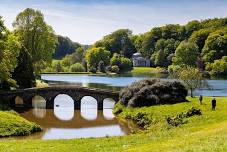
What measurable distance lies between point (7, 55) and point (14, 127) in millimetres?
28628

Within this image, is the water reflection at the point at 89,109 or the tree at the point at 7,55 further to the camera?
the tree at the point at 7,55

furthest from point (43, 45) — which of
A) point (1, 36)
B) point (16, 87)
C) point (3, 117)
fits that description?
point (3, 117)

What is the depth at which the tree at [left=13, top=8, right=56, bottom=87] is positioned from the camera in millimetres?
119225

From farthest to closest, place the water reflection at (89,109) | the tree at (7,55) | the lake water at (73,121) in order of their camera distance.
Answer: the tree at (7,55) → the water reflection at (89,109) → the lake water at (73,121)

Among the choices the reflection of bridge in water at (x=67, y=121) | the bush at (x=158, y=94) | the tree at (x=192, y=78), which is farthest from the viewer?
the tree at (x=192, y=78)

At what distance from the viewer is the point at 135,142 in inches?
1483

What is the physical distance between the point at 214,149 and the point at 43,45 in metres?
100.0

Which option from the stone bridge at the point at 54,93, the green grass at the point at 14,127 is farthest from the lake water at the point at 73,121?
the stone bridge at the point at 54,93

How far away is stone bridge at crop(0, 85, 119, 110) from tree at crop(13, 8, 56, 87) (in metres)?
27.5

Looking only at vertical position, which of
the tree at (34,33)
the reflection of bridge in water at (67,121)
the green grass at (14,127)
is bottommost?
the reflection of bridge in water at (67,121)

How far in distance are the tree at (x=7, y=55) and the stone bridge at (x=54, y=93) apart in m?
3.43

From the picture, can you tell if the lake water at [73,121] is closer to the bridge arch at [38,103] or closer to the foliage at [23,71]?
the bridge arch at [38,103]

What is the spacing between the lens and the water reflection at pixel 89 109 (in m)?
79.3

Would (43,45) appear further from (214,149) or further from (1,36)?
(214,149)
